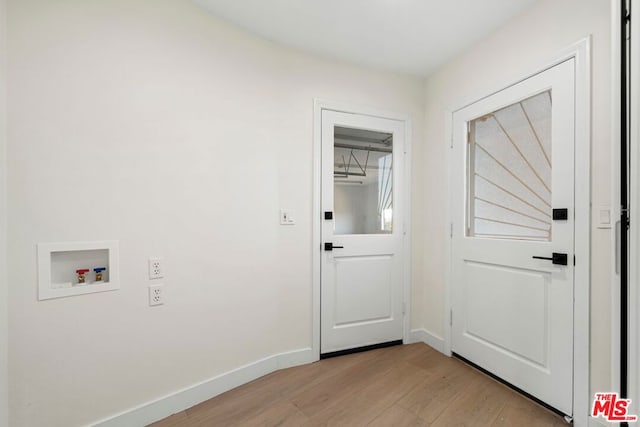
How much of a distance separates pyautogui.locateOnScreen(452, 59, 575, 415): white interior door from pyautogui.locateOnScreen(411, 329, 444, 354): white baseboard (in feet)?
0.56

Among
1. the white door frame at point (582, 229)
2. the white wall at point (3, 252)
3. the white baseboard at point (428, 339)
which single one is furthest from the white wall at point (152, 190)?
the white door frame at point (582, 229)

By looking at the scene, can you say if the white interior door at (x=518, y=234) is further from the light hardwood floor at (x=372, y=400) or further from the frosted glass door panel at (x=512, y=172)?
the light hardwood floor at (x=372, y=400)

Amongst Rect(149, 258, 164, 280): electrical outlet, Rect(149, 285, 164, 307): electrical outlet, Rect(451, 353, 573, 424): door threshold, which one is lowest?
Rect(451, 353, 573, 424): door threshold

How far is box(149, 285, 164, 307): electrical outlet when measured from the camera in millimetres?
1690

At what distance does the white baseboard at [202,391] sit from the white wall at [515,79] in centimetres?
136

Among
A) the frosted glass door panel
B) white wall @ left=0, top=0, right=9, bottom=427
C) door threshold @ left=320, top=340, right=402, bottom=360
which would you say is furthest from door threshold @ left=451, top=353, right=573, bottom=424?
white wall @ left=0, top=0, right=9, bottom=427

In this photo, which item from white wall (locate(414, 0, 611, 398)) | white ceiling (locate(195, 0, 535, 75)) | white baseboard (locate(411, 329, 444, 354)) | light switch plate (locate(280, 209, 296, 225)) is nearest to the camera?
white wall (locate(414, 0, 611, 398))

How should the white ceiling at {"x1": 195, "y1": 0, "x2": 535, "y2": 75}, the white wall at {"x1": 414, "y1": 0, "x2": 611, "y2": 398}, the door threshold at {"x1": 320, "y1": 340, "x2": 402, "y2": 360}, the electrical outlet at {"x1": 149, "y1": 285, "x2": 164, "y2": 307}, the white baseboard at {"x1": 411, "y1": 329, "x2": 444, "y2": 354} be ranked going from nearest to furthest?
the white wall at {"x1": 414, "y1": 0, "x2": 611, "y2": 398}, the electrical outlet at {"x1": 149, "y1": 285, "x2": 164, "y2": 307}, the white ceiling at {"x1": 195, "y1": 0, "x2": 535, "y2": 75}, the door threshold at {"x1": 320, "y1": 340, "x2": 402, "y2": 360}, the white baseboard at {"x1": 411, "y1": 329, "x2": 444, "y2": 354}

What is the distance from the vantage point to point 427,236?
2.78 metres

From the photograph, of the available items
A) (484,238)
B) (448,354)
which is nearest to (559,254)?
(484,238)

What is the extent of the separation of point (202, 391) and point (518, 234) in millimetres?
2378

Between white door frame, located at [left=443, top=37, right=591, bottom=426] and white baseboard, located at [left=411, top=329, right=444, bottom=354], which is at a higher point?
white door frame, located at [left=443, top=37, right=591, bottom=426]

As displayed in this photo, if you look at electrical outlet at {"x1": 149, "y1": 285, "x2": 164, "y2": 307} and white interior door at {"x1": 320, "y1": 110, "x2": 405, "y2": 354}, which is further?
white interior door at {"x1": 320, "y1": 110, "x2": 405, "y2": 354}

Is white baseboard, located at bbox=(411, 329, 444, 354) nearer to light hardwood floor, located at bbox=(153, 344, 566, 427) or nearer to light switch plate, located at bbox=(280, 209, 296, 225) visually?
light hardwood floor, located at bbox=(153, 344, 566, 427)
